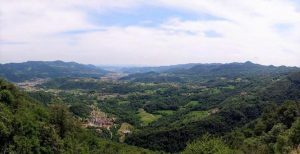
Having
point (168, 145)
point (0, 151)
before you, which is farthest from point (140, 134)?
point (0, 151)

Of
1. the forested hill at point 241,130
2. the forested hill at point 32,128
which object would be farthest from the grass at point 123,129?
the forested hill at point 32,128

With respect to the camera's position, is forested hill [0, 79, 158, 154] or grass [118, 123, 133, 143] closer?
forested hill [0, 79, 158, 154]

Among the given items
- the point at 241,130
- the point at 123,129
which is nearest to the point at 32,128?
the point at 241,130

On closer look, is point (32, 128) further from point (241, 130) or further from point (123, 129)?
point (123, 129)

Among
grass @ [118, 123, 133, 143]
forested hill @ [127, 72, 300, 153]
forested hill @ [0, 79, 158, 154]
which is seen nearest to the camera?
forested hill @ [127, 72, 300, 153]

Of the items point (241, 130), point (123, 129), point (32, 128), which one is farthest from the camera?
point (123, 129)

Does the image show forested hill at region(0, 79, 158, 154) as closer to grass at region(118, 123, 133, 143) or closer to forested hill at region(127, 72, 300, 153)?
forested hill at region(127, 72, 300, 153)

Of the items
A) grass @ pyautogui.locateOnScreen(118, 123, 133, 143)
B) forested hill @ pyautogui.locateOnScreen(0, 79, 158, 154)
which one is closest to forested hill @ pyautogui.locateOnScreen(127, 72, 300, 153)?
grass @ pyautogui.locateOnScreen(118, 123, 133, 143)

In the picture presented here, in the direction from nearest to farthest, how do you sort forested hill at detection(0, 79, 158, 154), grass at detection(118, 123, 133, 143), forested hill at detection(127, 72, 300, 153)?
forested hill at detection(127, 72, 300, 153) < forested hill at detection(0, 79, 158, 154) < grass at detection(118, 123, 133, 143)

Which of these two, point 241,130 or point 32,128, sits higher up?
point 32,128

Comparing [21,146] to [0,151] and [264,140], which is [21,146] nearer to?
[0,151]

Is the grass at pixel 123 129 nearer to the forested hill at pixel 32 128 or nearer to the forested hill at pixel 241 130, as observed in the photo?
the forested hill at pixel 241 130

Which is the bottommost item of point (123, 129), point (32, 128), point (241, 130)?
point (123, 129)
